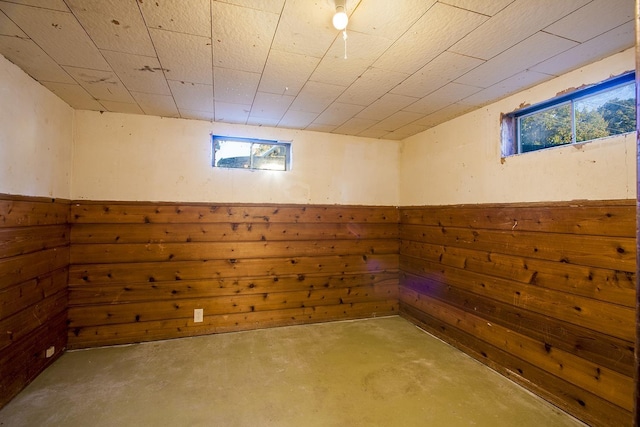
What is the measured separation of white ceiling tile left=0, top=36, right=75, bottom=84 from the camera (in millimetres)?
1658

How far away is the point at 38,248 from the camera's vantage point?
7.26 ft

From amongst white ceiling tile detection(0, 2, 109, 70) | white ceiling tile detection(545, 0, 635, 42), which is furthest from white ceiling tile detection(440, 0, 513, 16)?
white ceiling tile detection(0, 2, 109, 70)

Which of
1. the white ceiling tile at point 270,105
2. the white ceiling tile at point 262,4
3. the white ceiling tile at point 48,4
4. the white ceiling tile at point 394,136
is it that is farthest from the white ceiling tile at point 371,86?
the white ceiling tile at point 48,4

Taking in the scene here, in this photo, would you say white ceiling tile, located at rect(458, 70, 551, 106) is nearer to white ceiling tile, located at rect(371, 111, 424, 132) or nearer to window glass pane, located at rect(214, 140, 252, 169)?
white ceiling tile, located at rect(371, 111, 424, 132)

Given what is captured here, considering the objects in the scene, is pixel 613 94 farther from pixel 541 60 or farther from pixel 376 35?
pixel 376 35

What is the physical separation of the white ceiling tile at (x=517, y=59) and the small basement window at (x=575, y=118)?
40cm

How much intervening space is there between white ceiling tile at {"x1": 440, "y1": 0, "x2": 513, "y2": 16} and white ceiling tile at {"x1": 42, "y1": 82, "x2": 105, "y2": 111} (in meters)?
2.65

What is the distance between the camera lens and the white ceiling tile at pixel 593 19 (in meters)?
1.33

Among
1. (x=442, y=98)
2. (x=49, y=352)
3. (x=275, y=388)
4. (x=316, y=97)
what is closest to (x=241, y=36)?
(x=316, y=97)

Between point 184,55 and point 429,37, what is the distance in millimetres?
1463

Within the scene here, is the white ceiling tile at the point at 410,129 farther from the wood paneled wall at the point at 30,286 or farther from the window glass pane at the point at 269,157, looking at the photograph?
the wood paneled wall at the point at 30,286

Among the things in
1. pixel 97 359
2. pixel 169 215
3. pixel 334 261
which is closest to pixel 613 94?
pixel 334 261

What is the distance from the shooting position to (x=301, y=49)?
1.71 meters

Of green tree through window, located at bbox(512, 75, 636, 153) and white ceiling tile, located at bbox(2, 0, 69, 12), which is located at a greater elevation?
white ceiling tile, located at bbox(2, 0, 69, 12)
